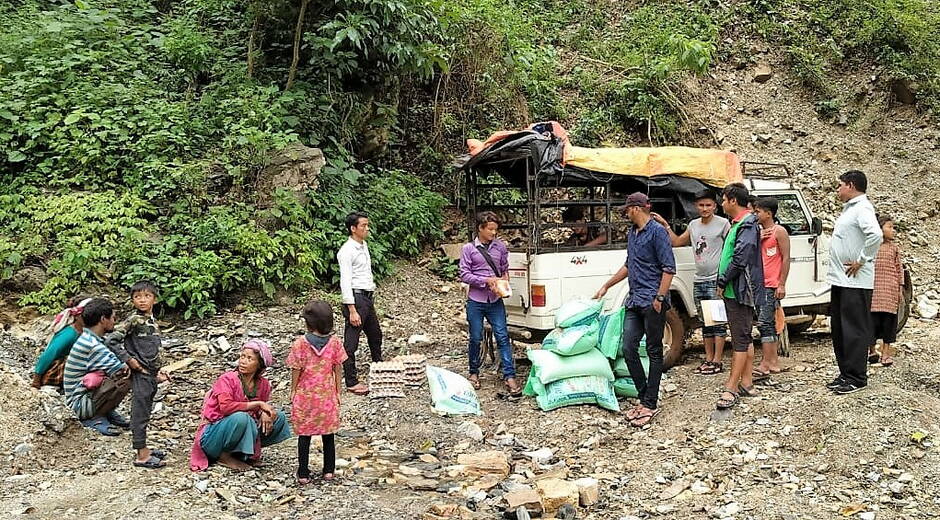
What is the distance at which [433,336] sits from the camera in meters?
9.15

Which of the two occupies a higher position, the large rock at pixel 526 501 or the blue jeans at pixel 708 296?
the blue jeans at pixel 708 296

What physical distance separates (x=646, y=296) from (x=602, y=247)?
1424mm

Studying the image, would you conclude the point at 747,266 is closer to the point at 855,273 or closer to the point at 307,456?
the point at 855,273

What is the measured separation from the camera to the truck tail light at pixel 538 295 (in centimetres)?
680

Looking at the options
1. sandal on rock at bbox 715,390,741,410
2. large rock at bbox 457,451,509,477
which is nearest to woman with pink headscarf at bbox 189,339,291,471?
large rock at bbox 457,451,509,477

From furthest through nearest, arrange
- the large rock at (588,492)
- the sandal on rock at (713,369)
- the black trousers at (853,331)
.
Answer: the sandal on rock at (713,369) < the black trousers at (853,331) < the large rock at (588,492)

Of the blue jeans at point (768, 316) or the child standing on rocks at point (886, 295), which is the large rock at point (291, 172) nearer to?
the blue jeans at point (768, 316)

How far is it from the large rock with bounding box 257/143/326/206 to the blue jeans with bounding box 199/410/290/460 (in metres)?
5.04

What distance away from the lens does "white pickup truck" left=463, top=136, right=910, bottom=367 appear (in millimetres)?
6879

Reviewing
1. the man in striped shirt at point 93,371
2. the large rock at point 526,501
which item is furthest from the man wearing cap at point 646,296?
the man in striped shirt at point 93,371

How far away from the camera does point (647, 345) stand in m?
5.86

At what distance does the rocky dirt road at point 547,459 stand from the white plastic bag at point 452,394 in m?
0.11

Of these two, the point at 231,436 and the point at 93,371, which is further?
the point at 93,371

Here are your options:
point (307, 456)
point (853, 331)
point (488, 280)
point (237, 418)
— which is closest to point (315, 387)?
point (307, 456)
